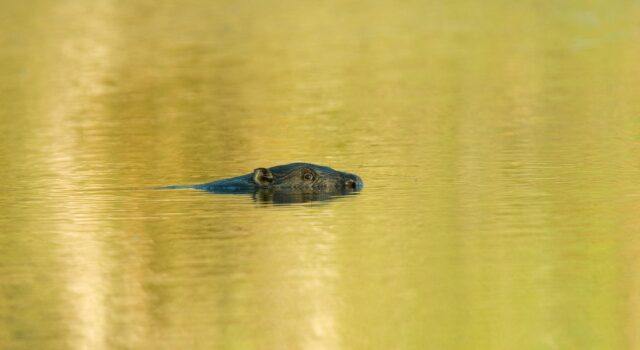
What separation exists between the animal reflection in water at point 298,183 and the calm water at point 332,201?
1.41 feet

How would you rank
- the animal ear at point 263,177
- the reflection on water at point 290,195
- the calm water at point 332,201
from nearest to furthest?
the calm water at point 332,201, the reflection on water at point 290,195, the animal ear at point 263,177

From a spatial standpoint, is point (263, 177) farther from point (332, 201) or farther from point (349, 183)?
point (332, 201)

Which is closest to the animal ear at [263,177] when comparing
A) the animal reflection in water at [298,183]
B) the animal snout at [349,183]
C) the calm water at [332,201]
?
the animal reflection in water at [298,183]

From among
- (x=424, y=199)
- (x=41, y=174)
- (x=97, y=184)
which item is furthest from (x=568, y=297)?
(x=41, y=174)

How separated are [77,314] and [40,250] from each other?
2989mm

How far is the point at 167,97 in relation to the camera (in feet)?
120

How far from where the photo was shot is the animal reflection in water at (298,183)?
2166 centimetres

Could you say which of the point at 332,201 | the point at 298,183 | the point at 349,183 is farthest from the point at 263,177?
the point at 332,201

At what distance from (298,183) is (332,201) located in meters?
1.05

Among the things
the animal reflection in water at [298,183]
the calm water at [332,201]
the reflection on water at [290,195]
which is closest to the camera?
the calm water at [332,201]

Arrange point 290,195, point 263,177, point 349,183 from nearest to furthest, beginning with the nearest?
point 290,195
point 349,183
point 263,177

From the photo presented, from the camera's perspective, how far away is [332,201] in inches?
823

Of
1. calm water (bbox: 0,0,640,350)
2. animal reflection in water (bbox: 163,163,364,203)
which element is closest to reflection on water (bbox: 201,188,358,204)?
animal reflection in water (bbox: 163,163,364,203)

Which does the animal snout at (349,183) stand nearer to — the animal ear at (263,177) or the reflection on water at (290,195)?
the reflection on water at (290,195)
